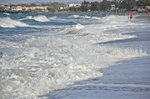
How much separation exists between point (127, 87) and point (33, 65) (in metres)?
3.27

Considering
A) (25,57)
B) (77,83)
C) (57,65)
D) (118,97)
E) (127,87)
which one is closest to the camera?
(118,97)

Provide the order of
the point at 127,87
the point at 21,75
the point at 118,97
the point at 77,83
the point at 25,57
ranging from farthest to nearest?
1. the point at 25,57
2. the point at 21,75
3. the point at 77,83
4. the point at 127,87
5. the point at 118,97

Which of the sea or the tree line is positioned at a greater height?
the sea

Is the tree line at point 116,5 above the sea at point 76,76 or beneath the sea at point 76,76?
beneath

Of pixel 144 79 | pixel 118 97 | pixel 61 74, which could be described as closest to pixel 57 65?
pixel 61 74

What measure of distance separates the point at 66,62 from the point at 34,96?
12.0ft

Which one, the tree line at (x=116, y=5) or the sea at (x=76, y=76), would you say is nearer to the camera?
the sea at (x=76, y=76)

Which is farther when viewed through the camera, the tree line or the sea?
the tree line

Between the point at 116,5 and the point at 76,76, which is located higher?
the point at 76,76

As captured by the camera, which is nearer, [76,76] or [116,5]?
[76,76]

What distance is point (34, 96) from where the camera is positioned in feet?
19.4

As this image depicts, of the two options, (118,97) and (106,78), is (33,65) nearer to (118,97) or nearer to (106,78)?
(106,78)

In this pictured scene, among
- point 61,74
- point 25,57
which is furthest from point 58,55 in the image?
point 61,74

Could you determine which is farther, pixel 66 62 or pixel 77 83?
pixel 66 62
